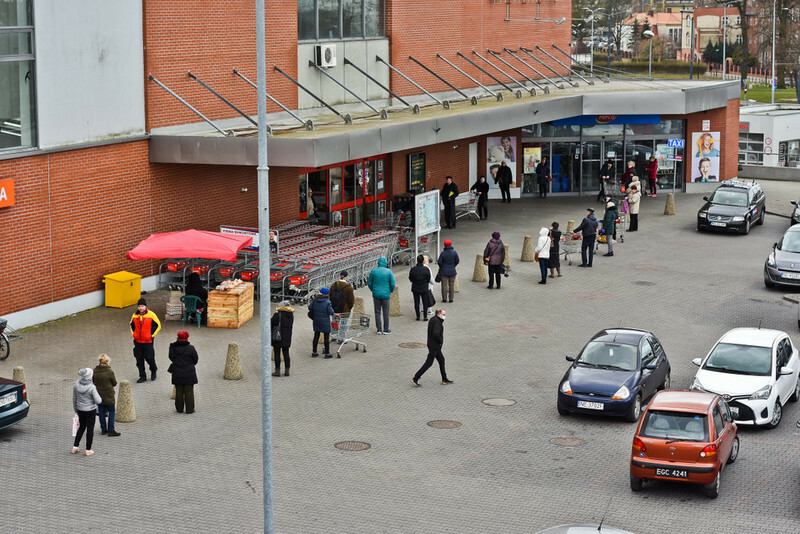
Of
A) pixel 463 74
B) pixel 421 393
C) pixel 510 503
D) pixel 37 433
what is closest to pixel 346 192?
pixel 463 74

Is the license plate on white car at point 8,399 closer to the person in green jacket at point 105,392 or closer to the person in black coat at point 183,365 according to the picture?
the person in green jacket at point 105,392

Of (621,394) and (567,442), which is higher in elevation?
(621,394)

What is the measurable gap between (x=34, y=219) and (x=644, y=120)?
93.1ft

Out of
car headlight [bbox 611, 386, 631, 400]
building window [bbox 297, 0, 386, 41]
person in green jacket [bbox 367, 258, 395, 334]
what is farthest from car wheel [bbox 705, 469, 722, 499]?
building window [bbox 297, 0, 386, 41]

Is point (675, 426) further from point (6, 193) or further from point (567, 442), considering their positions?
point (6, 193)

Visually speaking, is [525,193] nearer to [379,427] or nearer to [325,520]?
[379,427]

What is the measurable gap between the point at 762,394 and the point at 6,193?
15763 millimetres

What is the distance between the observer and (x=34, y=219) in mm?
25906

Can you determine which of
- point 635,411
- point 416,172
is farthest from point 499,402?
point 416,172

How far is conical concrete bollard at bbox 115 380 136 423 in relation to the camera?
2022 cm

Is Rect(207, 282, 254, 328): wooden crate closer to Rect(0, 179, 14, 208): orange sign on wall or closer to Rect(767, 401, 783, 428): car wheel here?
Rect(0, 179, 14, 208): orange sign on wall

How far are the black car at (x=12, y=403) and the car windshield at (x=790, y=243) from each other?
2142 centimetres

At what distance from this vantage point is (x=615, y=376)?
68.6 feet

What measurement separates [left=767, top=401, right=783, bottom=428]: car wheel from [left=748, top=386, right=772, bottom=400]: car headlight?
0.28m
